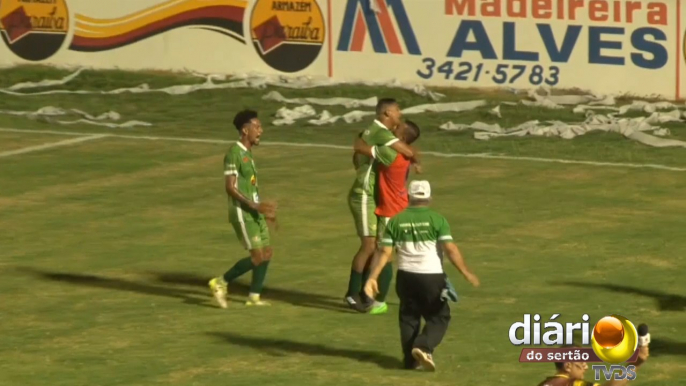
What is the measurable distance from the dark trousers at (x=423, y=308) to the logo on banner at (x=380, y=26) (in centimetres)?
1887

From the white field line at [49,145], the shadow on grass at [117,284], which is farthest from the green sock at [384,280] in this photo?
the white field line at [49,145]

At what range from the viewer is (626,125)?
28.4 metres

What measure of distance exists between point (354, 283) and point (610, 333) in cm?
710

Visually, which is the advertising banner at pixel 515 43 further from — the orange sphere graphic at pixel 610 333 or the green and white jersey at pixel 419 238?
the orange sphere graphic at pixel 610 333

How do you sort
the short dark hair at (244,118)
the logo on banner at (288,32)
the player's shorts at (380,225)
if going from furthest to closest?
the logo on banner at (288,32) → the short dark hair at (244,118) → the player's shorts at (380,225)

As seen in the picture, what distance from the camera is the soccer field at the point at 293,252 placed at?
14.8 metres

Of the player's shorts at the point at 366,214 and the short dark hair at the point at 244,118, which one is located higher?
the short dark hair at the point at 244,118

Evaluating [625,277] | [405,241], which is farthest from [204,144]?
[405,241]

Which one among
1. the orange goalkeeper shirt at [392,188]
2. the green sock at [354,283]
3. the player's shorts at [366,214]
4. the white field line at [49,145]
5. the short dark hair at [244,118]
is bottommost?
the white field line at [49,145]

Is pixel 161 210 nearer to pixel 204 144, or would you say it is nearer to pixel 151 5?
pixel 204 144

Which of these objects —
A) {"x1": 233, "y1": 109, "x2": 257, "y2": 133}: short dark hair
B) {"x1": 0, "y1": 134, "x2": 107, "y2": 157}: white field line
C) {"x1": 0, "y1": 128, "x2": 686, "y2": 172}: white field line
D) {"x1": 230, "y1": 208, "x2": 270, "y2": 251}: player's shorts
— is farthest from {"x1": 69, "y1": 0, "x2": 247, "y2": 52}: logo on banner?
{"x1": 230, "y1": 208, "x2": 270, "y2": 251}: player's shorts

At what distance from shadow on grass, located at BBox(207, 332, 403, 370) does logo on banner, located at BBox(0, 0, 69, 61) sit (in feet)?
69.6

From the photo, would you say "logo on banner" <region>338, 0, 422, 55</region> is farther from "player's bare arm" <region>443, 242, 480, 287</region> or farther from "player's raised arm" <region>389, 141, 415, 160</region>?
"player's bare arm" <region>443, 242, 480, 287</region>

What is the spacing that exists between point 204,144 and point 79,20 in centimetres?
888
